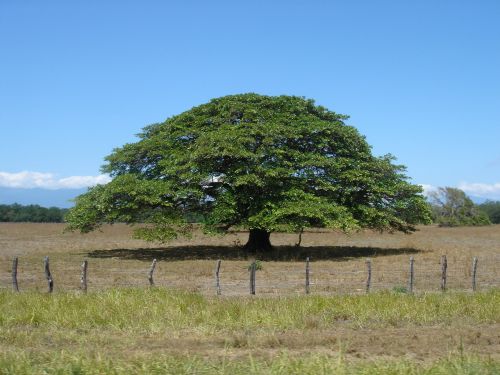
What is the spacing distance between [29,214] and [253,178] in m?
93.2

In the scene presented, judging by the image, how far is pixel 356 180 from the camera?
105ft

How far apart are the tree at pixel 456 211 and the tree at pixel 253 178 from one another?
63882mm

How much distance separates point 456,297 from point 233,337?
25.9ft

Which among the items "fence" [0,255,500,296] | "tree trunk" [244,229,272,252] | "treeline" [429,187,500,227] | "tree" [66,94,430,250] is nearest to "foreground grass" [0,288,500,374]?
"fence" [0,255,500,296]

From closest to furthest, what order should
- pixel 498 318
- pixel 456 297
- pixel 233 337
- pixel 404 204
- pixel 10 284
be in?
pixel 233 337, pixel 498 318, pixel 456 297, pixel 10 284, pixel 404 204

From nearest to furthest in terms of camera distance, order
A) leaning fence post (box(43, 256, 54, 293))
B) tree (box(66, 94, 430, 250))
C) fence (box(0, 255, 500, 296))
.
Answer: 1. leaning fence post (box(43, 256, 54, 293))
2. fence (box(0, 255, 500, 296))
3. tree (box(66, 94, 430, 250))

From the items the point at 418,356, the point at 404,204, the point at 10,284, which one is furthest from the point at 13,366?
the point at 404,204

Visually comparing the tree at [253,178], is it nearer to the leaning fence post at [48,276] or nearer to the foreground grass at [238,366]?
the leaning fence post at [48,276]

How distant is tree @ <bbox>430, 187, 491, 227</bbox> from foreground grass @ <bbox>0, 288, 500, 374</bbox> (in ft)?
273

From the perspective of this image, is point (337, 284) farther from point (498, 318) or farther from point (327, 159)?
point (327, 159)

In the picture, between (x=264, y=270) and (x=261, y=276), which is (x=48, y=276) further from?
(x=264, y=270)

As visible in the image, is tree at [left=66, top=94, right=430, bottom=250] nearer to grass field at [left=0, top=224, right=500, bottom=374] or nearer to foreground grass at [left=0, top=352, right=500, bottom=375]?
grass field at [left=0, top=224, right=500, bottom=374]

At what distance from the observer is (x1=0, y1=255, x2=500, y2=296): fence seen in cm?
1911

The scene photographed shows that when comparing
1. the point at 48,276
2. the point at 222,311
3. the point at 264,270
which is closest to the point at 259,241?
the point at 264,270
